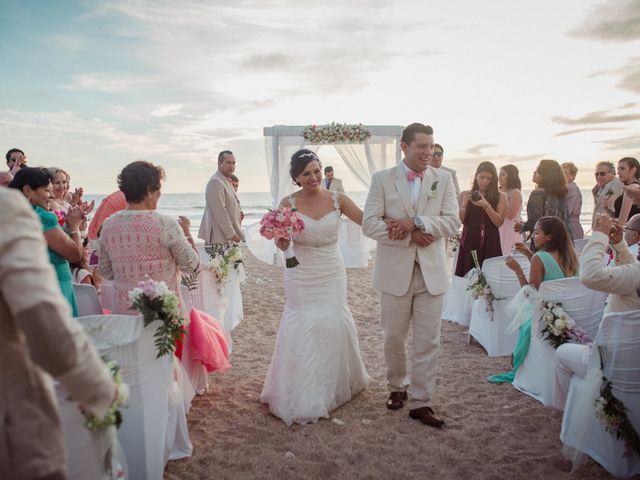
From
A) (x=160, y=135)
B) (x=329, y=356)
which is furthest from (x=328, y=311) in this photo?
(x=160, y=135)

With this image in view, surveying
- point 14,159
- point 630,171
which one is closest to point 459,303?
point 630,171

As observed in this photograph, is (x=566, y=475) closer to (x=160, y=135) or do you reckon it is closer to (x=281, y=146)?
(x=281, y=146)

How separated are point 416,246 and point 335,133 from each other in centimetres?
880

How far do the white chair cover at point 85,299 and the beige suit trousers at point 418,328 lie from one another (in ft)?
7.44

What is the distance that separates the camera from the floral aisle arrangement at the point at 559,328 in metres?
3.76

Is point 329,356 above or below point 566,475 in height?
above

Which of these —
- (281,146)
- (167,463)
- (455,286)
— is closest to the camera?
(167,463)

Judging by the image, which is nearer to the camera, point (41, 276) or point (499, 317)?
point (41, 276)

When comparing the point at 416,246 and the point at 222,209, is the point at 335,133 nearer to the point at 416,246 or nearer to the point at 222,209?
the point at 222,209

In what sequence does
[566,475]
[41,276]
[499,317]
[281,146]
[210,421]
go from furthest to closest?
[281,146] → [499,317] → [210,421] → [566,475] → [41,276]

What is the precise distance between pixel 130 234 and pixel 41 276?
203 centimetres

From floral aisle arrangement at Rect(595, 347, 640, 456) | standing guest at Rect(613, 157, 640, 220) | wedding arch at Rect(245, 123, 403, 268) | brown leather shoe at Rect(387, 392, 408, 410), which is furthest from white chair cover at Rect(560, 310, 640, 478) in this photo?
wedding arch at Rect(245, 123, 403, 268)

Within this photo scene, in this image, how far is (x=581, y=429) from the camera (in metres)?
3.05

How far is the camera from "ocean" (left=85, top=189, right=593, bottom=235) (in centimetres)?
3002
